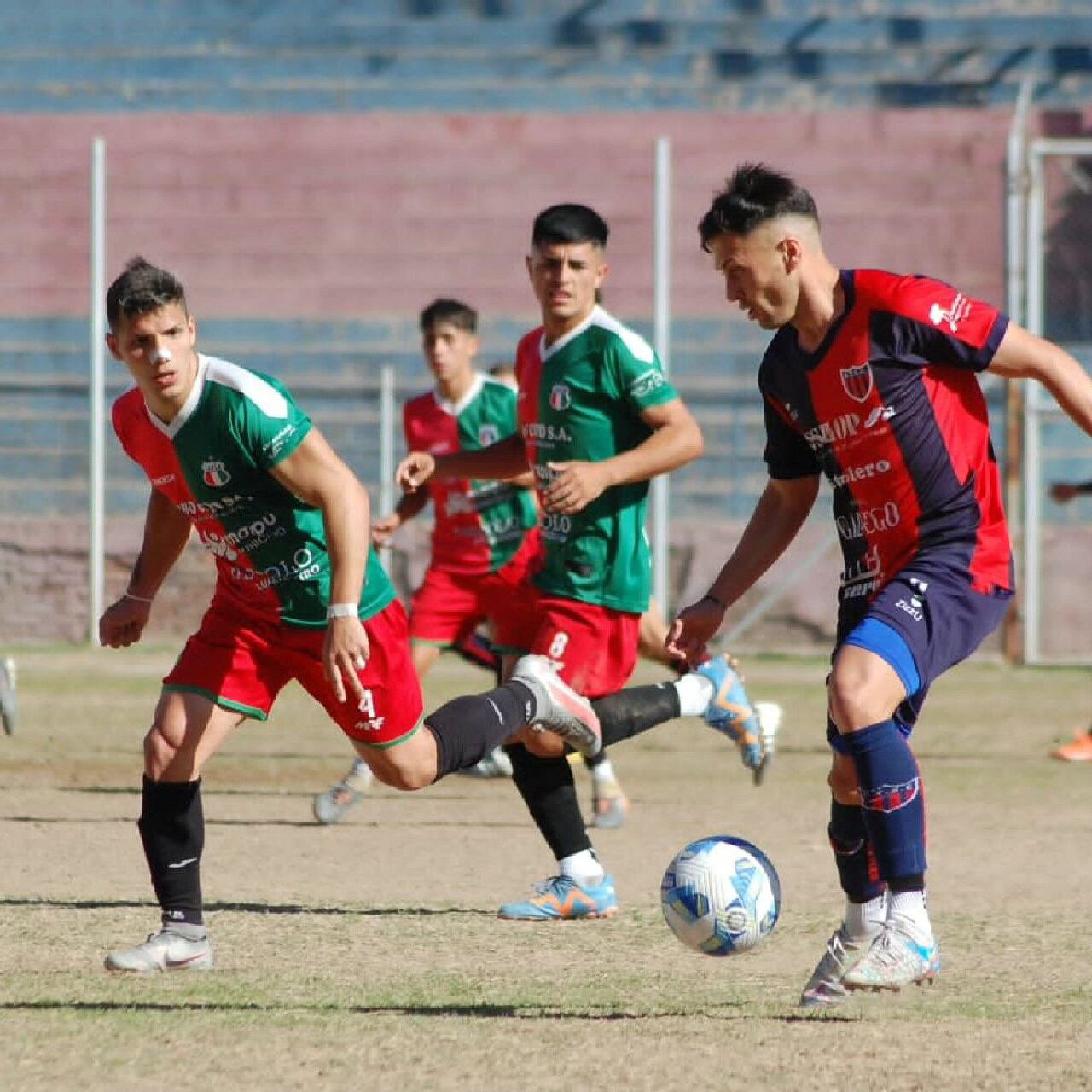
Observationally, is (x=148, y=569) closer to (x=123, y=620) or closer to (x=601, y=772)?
(x=123, y=620)

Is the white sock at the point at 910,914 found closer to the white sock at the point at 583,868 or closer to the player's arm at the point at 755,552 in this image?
the player's arm at the point at 755,552

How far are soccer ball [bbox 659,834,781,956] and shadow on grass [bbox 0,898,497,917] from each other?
1.45 m

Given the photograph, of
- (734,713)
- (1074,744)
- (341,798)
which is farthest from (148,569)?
(1074,744)

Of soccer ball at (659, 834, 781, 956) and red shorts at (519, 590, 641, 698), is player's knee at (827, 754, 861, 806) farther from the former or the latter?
red shorts at (519, 590, 641, 698)

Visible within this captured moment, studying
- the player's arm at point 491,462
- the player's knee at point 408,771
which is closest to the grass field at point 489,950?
the player's knee at point 408,771

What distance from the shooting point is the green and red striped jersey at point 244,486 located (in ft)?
18.5

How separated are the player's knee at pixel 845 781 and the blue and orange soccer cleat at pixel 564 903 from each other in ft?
4.36

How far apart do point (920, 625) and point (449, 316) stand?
5552 millimetres

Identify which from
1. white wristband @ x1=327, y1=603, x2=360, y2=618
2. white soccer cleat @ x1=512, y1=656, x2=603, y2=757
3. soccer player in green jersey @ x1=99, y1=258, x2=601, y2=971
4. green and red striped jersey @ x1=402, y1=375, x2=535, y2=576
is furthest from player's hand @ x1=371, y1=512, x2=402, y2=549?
white wristband @ x1=327, y1=603, x2=360, y2=618

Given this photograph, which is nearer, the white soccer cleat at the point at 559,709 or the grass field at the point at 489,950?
the grass field at the point at 489,950

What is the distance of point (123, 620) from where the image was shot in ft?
20.4

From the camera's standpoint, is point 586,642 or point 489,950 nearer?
point 489,950

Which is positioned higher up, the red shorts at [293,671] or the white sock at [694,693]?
the red shorts at [293,671]

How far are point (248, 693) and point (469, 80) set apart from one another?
14760 millimetres
